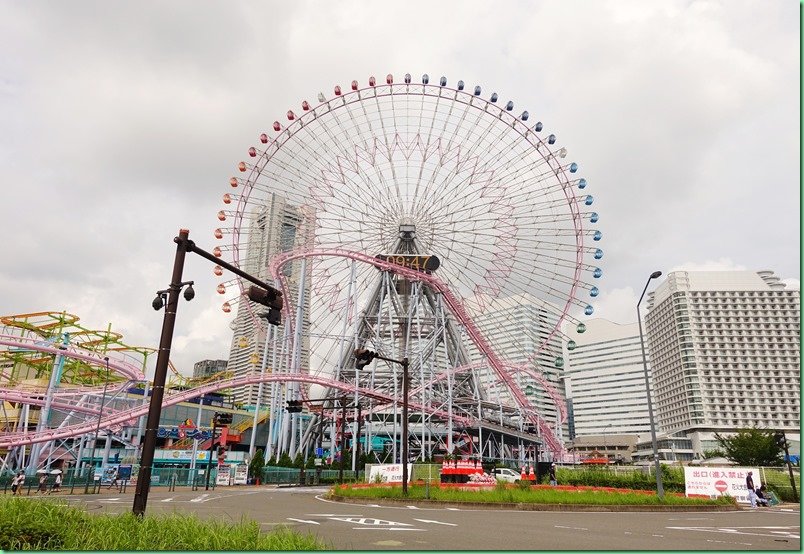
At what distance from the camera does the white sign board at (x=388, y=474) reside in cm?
3378

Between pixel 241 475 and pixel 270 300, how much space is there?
4083cm

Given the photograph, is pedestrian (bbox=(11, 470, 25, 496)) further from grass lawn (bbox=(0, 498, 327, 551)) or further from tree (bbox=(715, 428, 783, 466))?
tree (bbox=(715, 428, 783, 466))

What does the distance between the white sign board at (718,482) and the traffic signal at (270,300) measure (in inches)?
1019

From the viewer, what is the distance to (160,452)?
69875 millimetres

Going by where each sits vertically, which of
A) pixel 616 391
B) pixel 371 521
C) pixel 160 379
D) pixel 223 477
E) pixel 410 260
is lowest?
pixel 223 477

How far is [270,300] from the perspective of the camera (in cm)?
1343

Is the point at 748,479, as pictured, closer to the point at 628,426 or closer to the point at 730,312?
the point at 730,312

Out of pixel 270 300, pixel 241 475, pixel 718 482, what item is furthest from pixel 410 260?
pixel 270 300

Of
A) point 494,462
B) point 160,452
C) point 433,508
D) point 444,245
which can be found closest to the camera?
point 433,508

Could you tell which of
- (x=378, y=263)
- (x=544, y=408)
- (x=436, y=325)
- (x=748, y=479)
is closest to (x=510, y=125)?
(x=378, y=263)

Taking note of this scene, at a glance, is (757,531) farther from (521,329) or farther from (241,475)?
(241,475)

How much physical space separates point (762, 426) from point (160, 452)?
442 feet

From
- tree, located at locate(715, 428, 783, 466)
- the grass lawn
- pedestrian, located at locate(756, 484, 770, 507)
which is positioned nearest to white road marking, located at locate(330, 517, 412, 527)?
the grass lawn

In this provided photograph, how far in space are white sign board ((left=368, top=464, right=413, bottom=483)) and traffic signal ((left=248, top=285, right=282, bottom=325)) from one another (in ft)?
73.5
